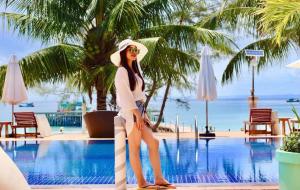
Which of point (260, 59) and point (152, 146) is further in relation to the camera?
point (260, 59)

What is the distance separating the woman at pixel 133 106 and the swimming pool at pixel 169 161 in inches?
52.3

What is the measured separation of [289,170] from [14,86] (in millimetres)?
10679

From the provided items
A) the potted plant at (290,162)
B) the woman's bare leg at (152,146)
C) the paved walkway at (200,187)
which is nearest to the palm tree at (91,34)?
the paved walkway at (200,187)

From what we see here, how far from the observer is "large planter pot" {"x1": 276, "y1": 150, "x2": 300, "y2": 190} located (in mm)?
4082

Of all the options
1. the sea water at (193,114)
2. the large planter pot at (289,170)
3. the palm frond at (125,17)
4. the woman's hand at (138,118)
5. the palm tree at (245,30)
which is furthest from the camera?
the sea water at (193,114)

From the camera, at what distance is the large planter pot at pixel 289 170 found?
408cm

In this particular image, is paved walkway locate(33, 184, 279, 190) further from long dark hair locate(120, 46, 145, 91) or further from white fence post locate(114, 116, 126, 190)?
long dark hair locate(120, 46, 145, 91)

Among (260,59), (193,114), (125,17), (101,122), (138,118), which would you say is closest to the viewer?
(138,118)

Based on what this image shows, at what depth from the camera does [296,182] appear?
13.4 ft

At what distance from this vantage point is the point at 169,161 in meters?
8.51

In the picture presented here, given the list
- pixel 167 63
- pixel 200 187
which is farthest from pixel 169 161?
pixel 167 63

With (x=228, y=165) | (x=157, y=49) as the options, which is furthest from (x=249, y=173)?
(x=157, y=49)

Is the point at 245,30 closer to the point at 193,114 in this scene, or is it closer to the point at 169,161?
the point at 169,161

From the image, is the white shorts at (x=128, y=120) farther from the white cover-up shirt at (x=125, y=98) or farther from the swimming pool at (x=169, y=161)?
the swimming pool at (x=169, y=161)
